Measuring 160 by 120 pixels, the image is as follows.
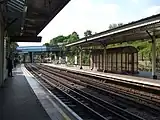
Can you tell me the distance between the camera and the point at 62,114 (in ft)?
28.0

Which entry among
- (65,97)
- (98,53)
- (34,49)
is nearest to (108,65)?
(98,53)

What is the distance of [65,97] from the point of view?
14008 mm

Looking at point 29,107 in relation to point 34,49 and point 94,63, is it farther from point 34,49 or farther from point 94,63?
point 34,49

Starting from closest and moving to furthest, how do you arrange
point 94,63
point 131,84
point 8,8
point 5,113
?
point 5,113, point 8,8, point 131,84, point 94,63

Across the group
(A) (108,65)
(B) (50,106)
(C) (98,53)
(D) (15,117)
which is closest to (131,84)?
(B) (50,106)

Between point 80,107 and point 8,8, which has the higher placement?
point 8,8

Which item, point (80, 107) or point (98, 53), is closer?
point (80, 107)

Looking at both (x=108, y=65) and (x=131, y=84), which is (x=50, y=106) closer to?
(x=131, y=84)

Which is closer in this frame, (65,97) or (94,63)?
(65,97)

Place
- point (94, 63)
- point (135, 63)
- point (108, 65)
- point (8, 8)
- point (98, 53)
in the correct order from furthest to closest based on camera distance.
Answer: point (94, 63), point (98, 53), point (108, 65), point (135, 63), point (8, 8)

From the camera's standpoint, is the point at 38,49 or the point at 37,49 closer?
the point at 38,49

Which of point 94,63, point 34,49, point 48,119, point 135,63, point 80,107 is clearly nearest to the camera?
point 48,119

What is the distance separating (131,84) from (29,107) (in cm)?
871

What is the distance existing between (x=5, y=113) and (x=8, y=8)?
6.20 meters
